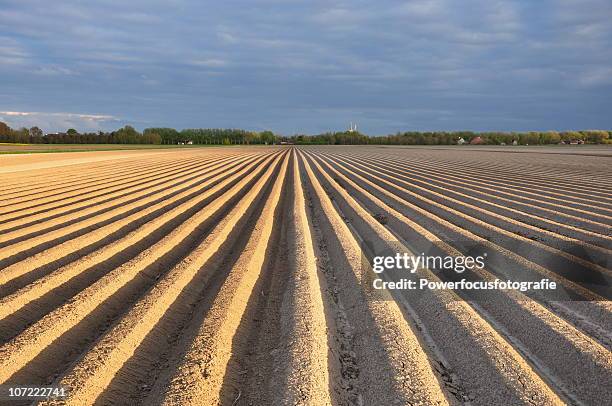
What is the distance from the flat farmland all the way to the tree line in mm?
74094

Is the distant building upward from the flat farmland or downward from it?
upward

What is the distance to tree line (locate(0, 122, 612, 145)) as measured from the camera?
73.5 meters

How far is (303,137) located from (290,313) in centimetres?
10516

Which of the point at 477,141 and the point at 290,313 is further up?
the point at 477,141

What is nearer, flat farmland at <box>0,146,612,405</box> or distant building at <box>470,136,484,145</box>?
flat farmland at <box>0,146,612,405</box>

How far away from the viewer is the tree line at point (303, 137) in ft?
241

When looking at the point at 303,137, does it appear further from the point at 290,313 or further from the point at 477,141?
the point at 290,313

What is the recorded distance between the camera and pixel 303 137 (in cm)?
10781

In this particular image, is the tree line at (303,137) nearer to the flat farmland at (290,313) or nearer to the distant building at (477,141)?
the distant building at (477,141)

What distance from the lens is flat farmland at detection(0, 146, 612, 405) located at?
9.04ft

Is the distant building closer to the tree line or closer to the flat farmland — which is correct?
the tree line

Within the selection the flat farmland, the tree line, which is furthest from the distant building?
the flat farmland

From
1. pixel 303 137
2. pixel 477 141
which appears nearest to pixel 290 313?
pixel 477 141

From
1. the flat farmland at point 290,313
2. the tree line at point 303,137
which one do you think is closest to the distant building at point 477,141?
the tree line at point 303,137
